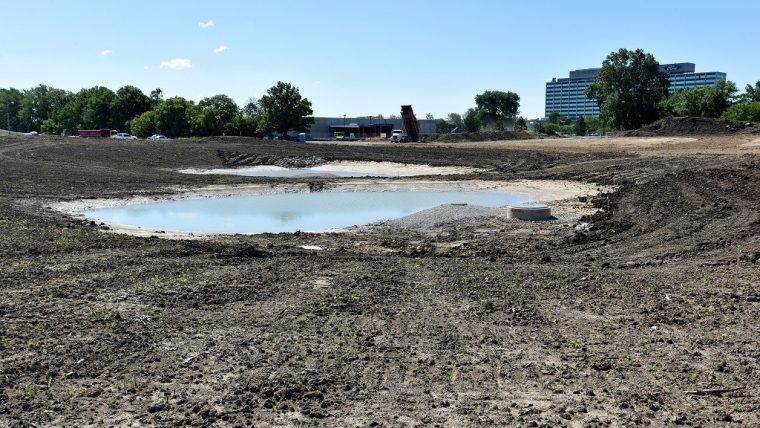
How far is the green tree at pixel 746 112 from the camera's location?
7906 centimetres

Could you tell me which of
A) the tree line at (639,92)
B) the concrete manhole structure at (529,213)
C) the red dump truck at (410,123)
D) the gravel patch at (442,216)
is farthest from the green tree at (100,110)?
the concrete manhole structure at (529,213)

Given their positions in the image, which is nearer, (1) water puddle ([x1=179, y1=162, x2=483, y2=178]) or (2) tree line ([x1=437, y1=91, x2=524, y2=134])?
(1) water puddle ([x1=179, y1=162, x2=483, y2=178])

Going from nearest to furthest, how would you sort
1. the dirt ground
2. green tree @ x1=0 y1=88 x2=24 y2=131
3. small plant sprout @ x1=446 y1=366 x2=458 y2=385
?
the dirt ground
small plant sprout @ x1=446 y1=366 x2=458 y2=385
green tree @ x1=0 y1=88 x2=24 y2=131

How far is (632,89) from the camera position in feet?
329

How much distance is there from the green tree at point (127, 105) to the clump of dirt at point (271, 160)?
225 feet

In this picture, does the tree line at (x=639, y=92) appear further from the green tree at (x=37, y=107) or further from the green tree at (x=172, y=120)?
the green tree at (x=37, y=107)

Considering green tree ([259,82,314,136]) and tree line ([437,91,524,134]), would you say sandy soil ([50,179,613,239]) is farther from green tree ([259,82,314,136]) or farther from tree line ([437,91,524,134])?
tree line ([437,91,524,134])

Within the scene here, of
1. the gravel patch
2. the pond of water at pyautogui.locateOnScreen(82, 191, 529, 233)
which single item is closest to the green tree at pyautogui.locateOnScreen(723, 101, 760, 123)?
the pond of water at pyautogui.locateOnScreen(82, 191, 529, 233)

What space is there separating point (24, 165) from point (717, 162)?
3617 centimetres

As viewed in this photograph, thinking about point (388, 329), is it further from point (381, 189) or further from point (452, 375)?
point (381, 189)

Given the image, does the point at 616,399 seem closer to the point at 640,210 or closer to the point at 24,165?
the point at 640,210

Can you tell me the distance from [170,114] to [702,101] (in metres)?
74.6

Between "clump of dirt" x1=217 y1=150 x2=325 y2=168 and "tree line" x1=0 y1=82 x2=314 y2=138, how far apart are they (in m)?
48.1

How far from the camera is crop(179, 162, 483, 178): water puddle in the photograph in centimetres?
4288
